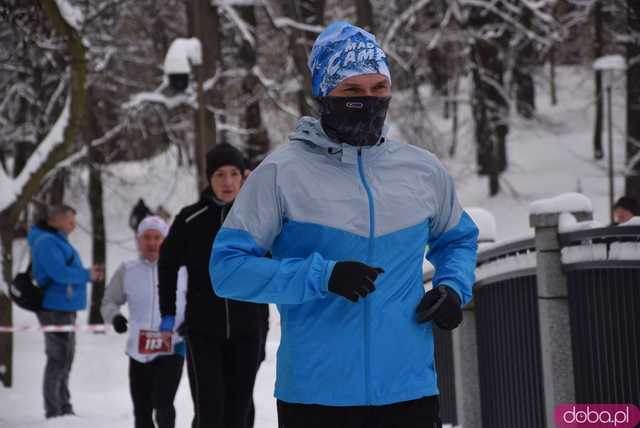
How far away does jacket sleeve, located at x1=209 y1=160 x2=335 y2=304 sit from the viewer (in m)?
2.98

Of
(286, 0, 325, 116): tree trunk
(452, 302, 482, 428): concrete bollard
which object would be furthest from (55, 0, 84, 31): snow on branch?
(286, 0, 325, 116): tree trunk

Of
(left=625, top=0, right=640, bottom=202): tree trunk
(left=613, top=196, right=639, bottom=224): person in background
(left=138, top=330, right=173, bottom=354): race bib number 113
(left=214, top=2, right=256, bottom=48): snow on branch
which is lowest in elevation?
(left=138, top=330, right=173, bottom=354): race bib number 113

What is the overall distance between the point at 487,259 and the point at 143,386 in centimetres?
250

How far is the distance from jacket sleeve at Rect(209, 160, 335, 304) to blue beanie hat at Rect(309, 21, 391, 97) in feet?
1.11

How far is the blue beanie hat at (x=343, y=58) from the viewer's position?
3207 millimetres

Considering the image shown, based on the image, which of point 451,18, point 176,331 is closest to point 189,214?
point 176,331

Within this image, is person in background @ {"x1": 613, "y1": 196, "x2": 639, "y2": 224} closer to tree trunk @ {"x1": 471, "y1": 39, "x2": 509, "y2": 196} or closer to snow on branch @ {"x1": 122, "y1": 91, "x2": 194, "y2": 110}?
snow on branch @ {"x1": 122, "y1": 91, "x2": 194, "y2": 110}

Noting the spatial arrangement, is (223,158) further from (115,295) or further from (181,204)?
(181,204)

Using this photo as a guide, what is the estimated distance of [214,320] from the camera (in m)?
5.83

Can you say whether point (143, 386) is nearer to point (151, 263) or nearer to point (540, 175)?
point (151, 263)

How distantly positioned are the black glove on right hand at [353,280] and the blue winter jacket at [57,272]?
7627 mm

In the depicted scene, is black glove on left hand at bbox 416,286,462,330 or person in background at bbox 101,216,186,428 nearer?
black glove on left hand at bbox 416,286,462,330

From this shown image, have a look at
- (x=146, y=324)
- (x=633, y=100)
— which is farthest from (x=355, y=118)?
(x=633, y=100)

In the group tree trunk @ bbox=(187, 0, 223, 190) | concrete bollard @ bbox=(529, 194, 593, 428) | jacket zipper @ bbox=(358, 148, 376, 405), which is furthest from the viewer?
tree trunk @ bbox=(187, 0, 223, 190)
